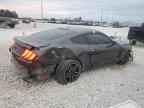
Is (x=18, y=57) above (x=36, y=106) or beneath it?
above

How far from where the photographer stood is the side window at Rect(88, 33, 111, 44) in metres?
6.12

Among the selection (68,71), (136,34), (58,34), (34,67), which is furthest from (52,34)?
(136,34)

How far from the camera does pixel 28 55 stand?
491cm

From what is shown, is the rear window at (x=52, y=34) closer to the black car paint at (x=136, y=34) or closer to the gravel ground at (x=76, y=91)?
the gravel ground at (x=76, y=91)

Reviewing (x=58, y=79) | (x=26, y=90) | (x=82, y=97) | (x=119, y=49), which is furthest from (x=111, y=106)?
(x=119, y=49)

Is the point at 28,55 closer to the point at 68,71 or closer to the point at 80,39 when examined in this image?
the point at 68,71

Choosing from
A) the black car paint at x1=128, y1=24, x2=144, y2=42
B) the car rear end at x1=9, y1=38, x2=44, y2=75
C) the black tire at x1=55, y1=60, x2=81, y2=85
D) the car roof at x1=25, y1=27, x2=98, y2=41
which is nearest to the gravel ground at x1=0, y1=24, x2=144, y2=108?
the black tire at x1=55, y1=60, x2=81, y2=85

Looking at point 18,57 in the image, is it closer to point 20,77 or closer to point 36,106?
point 20,77

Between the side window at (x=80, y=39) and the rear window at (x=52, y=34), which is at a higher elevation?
the rear window at (x=52, y=34)

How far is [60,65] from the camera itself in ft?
17.1

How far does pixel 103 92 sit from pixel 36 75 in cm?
168

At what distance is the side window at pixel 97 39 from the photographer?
20.1 feet

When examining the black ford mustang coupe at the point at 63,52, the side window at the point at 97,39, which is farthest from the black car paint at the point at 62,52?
the side window at the point at 97,39

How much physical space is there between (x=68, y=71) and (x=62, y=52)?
20.8 inches
